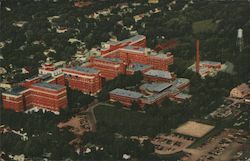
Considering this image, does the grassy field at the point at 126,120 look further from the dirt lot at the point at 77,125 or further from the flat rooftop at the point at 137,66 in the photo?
the flat rooftop at the point at 137,66

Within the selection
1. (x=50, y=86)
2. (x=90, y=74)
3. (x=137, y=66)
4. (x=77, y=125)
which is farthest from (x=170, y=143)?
(x=137, y=66)

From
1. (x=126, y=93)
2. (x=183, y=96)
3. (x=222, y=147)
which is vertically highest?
(x=126, y=93)

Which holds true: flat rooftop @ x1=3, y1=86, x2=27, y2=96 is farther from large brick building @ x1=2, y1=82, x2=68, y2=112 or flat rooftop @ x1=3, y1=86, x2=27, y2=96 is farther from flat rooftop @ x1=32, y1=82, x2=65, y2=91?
flat rooftop @ x1=32, y1=82, x2=65, y2=91

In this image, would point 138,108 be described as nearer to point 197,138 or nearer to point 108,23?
point 197,138

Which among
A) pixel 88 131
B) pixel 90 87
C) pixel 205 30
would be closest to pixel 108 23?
pixel 205 30

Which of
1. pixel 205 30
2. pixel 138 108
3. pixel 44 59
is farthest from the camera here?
pixel 205 30

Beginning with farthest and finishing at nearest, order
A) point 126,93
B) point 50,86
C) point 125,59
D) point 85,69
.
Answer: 1. point 125,59
2. point 85,69
3. point 126,93
4. point 50,86

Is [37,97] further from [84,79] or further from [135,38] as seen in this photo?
[135,38]
